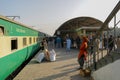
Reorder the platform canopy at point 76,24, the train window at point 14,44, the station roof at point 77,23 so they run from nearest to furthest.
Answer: the train window at point 14,44
the platform canopy at point 76,24
the station roof at point 77,23

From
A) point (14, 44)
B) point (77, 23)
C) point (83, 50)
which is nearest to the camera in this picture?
point (14, 44)

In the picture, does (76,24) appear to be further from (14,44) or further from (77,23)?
(14,44)

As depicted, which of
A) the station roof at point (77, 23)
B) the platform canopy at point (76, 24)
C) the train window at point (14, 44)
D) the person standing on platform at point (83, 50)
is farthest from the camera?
Result: the station roof at point (77, 23)

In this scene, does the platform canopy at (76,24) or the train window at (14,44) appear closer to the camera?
the train window at (14,44)

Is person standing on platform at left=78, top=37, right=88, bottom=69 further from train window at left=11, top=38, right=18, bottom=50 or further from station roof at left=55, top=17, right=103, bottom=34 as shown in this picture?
station roof at left=55, top=17, right=103, bottom=34

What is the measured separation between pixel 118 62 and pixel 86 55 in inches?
176

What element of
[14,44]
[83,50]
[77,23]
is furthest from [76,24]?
[14,44]

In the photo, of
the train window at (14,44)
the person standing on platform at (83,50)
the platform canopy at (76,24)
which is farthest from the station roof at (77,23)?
the train window at (14,44)

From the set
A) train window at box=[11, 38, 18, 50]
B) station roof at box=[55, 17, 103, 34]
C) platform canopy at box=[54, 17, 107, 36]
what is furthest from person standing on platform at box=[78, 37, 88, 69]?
station roof at box=[55, 17, 103, 34]

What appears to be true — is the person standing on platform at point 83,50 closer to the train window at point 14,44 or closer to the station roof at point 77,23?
the train window at point 14,44

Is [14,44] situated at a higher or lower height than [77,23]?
lower

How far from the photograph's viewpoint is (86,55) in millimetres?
9953

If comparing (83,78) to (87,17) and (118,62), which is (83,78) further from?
(87,17)

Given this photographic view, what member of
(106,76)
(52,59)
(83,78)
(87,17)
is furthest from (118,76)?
(87,17)
